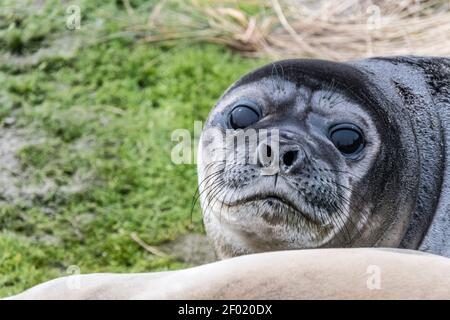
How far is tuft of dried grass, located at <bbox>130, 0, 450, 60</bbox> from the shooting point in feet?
29.7

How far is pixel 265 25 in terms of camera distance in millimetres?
9430

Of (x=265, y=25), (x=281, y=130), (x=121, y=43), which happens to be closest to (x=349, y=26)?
(x=265, y=25)

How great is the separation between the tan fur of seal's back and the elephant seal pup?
0.88 metres

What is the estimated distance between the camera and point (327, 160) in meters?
4.57

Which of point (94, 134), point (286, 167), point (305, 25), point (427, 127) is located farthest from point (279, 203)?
point (305, 25)

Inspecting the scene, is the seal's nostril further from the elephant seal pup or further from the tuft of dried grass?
the tuft of dried grass

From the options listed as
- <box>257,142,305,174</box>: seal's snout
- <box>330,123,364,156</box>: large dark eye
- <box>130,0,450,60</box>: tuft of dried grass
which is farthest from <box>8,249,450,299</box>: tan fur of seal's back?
<box>130,0,450,60</box>: tuft of dried grass

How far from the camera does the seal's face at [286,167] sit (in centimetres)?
442

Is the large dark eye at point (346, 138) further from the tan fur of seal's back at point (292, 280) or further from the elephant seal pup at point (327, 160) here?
the tan fur of seal's back at point (292, 280)

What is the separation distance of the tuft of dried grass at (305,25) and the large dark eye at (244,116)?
413 cm

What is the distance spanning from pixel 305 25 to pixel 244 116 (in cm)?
466

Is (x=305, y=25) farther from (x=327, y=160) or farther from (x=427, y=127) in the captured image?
(x=327, y=160)
